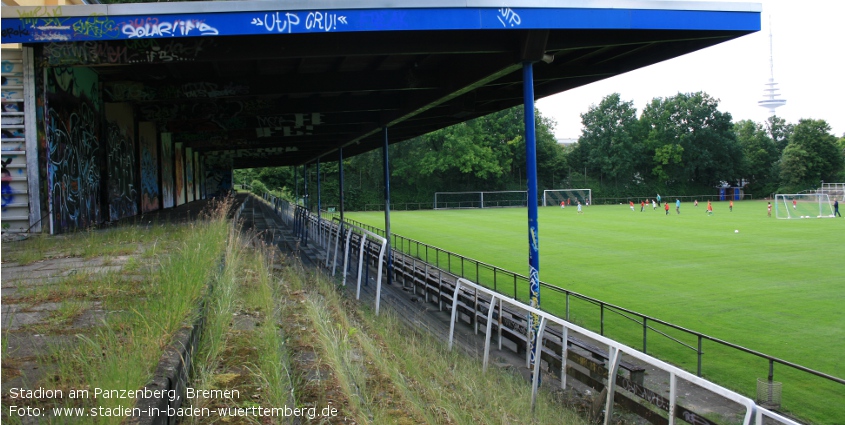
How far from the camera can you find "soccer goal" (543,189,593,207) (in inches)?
2955

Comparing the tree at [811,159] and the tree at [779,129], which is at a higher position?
the tree at [779,129]

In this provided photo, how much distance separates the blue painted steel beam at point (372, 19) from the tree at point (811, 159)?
8592 cm

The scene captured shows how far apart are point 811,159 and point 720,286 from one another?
79946 mm

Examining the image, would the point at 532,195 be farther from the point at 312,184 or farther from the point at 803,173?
the point at 803,173

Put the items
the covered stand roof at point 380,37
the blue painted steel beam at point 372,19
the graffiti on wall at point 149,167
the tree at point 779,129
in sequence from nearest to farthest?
1. the blue painted steel beam at point 372,19
2. the covered stand roof at point 380,37
3. the graffiti on wall at point 149,167
4. the tree at point 779,129

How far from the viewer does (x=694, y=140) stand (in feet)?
276

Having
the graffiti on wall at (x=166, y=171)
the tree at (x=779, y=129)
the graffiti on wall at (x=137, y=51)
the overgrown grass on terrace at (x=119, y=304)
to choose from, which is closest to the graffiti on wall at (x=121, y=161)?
the graffiti on wall at (x=166, y=171)

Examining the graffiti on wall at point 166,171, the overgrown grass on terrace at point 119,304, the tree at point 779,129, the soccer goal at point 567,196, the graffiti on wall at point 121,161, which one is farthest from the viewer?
the tree at point 779,129

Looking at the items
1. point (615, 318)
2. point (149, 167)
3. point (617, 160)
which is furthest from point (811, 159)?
point (149, 167)

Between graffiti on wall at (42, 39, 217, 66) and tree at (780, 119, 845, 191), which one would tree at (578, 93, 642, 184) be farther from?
graffiti on wall at (42, 39, 217, 66)

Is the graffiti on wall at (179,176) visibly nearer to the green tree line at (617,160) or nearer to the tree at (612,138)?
the green tree line at (617,160)

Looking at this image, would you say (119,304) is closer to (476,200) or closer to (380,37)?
(380,37)

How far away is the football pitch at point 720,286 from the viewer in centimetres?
967

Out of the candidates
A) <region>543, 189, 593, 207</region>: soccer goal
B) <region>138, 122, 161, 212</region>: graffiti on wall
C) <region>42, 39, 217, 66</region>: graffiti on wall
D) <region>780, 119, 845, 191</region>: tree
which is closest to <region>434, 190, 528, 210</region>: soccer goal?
<region>543, 189, 593, 207</region>: soccer goal
